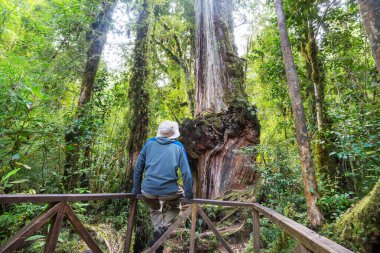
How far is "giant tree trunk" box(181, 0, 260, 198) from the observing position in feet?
18.7

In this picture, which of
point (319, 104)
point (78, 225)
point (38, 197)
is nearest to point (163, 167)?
point (78, 225)

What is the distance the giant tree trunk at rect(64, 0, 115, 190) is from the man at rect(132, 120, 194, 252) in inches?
68.0

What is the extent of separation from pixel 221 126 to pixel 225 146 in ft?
1.69

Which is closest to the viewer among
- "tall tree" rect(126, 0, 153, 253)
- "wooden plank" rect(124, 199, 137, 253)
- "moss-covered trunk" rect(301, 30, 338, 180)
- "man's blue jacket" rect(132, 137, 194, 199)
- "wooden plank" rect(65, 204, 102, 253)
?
"wooden plank" rect(65, 204, 102, 253)

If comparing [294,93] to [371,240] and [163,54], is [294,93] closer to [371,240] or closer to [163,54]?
[371,240]

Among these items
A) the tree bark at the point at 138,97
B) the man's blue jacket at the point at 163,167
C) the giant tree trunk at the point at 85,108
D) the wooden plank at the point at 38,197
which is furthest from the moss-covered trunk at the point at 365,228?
Result: the giant tree trunk at the point at 85,108

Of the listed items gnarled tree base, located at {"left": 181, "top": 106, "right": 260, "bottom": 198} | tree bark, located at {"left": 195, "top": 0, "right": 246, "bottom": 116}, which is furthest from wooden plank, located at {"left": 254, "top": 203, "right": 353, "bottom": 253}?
tree bark, located at {"left": 195, "top": 0, "right": 246, "bottom": 116}

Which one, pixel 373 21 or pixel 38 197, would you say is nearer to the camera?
pixel 373 21

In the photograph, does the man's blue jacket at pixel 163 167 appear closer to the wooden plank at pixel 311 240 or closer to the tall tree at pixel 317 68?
the wooden plank at pixel 311 240

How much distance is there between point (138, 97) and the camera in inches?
192

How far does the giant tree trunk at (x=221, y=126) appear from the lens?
18.7ft

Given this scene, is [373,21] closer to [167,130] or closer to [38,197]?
[167,130]

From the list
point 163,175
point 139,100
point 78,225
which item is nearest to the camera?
point 78,225

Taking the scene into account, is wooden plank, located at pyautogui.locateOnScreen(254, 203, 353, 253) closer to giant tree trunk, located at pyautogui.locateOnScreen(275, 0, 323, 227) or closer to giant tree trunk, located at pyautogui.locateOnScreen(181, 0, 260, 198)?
giant tree trunk, located at pyautogui.locateOnScreen(275, 0, 323, 227)
